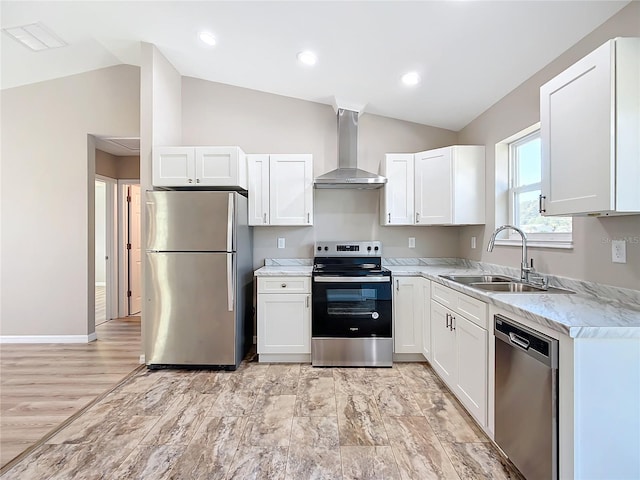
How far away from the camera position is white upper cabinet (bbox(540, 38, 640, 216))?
1.37 meters

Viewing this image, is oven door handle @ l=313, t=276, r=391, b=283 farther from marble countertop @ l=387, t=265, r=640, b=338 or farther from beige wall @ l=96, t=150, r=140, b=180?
beige wall @ l=96, t=150, r=140, b=180

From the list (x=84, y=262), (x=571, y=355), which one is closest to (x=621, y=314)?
(x=571, y=355)

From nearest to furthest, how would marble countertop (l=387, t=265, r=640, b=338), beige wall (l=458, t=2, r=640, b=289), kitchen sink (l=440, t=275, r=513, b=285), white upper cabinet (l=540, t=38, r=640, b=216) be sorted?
marble countertop (l=387, t=265, r=640, b=338), white upper cabinet (l=540, t=38, r=640, b=216), beige wall (l=458, t=2, r=640, b=289), kitchen sink (l=440, t=275, r=513, b=285)

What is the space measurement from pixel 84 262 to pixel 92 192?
81 centimetres

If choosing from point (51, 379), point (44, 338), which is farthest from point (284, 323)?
point (44, 338)

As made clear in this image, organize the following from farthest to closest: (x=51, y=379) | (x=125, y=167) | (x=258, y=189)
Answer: (x=125, y=167) → (x=258, y=189) → (x=51, y=379)

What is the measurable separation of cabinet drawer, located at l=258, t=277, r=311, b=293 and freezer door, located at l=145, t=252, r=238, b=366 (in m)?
0.31

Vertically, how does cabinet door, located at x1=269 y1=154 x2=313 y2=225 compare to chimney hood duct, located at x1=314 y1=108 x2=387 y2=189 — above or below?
below

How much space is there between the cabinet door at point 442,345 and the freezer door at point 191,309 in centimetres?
172

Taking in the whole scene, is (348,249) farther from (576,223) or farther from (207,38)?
(207,38)

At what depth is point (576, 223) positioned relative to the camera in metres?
2.00

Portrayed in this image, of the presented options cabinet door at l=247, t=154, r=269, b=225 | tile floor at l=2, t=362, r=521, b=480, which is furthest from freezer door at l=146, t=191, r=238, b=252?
tile floor at l=2, t=362, r=521, b=480

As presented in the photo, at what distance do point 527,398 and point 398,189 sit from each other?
89.0 inches

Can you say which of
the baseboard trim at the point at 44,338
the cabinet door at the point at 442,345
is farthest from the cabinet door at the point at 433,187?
the baseboard trim at the point at 44,338
